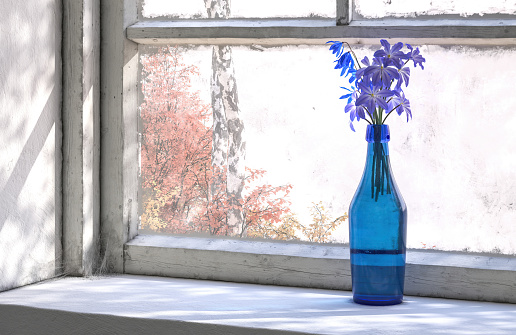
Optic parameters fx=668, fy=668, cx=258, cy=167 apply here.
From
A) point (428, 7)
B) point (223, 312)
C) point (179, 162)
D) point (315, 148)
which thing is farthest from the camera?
point (179, 162)

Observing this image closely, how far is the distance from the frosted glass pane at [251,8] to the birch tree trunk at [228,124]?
0.03 m

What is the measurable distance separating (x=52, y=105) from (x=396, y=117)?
2.65 ft

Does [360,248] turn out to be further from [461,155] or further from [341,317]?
[461,155]

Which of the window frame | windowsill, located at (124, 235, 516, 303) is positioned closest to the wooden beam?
the window frame

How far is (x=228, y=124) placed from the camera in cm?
167

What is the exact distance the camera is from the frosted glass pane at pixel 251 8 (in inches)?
61.9

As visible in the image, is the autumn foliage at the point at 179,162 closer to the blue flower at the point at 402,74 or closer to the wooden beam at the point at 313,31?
the wooden beam at the point at 313,31

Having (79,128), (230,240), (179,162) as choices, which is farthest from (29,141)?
(230,240)

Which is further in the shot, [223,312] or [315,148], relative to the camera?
[315,148]

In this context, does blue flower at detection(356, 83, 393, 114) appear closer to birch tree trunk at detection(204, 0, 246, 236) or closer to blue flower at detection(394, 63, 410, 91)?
blue flower at detection(394, 63, 410, 91)

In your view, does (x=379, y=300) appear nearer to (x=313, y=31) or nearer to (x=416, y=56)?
(x=416, y=56)

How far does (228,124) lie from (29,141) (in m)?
0.47

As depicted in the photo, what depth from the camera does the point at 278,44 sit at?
5.29 feet

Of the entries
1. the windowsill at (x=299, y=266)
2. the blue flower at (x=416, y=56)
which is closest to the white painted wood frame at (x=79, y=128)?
the windowsill at (x=299, y=266)
